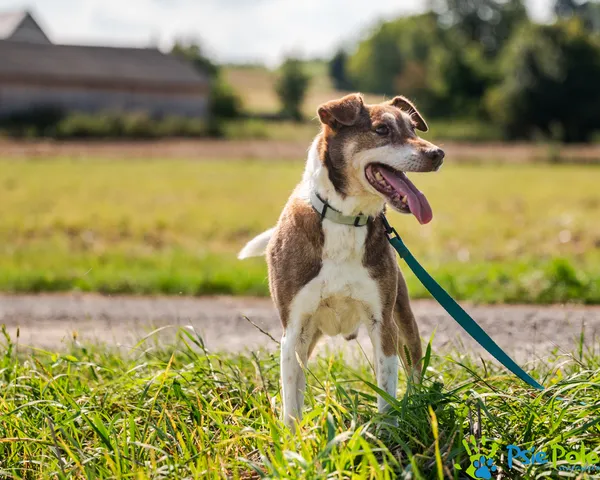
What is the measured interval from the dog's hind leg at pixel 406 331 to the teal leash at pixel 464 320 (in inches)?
7.7

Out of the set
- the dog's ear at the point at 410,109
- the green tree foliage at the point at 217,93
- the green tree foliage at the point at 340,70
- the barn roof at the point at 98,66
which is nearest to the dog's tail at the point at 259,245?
the dog's ear at the point at 410,109

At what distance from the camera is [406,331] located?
4.63 meters

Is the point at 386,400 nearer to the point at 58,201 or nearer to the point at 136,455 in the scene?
the point at 136,455

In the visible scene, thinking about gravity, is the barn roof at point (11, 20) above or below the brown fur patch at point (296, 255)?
above

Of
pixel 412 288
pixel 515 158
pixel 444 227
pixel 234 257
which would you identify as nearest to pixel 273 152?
pixel 515 158

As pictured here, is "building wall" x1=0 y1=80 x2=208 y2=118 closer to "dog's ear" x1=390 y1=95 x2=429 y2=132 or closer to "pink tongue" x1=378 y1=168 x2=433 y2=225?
"dog's ear" x1=390 y1=95 x2=429 y2=132

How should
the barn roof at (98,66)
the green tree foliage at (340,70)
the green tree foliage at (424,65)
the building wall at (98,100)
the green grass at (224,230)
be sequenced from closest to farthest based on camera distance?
the green grass at (224,230) → the barn roof at (98,66) → the building wall at (98,100) → the green tree foliage at (424,65) → the green tree foliage at (340,70)

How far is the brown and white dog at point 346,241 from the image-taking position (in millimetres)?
4059

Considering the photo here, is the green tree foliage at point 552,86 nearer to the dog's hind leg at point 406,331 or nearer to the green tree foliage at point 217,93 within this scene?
the green tree foliage at point 217,93

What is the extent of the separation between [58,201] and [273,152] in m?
18.8

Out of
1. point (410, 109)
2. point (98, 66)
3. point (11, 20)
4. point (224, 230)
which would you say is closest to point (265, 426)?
point (410, 109)

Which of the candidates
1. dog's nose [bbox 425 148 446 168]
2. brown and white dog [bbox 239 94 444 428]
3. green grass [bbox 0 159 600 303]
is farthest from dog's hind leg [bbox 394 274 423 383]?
green grass [bbox 0 159 600 303]

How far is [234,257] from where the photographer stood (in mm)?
12930

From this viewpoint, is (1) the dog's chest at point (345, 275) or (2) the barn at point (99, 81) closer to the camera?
(1) the dog's chest at point (345, 275)
